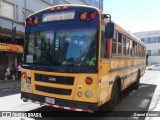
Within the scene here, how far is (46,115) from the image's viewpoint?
7727mm

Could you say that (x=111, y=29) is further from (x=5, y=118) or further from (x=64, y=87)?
(x=5, y=118)

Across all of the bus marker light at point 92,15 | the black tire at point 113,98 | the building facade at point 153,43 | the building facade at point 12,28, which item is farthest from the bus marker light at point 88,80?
the building facade at point 153,43

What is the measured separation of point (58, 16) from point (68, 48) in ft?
3.35

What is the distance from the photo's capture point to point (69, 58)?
6.77m

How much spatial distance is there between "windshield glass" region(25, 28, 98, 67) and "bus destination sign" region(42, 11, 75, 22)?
39 cm

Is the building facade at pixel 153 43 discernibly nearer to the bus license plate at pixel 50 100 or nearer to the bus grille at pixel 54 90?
the bus grille at pixel 54 90

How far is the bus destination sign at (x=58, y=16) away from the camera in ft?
23.1

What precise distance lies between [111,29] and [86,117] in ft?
8.96

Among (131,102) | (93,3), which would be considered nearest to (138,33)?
(93,3)

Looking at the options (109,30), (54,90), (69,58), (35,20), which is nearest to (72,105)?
(54,90)

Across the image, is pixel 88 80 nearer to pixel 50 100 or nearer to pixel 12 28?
pixel 50 100

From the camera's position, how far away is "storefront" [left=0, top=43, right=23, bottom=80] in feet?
61.7

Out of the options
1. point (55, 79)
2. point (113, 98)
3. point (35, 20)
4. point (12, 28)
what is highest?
point (12, 28)

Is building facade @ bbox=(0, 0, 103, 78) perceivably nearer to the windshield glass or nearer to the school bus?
the school bus
